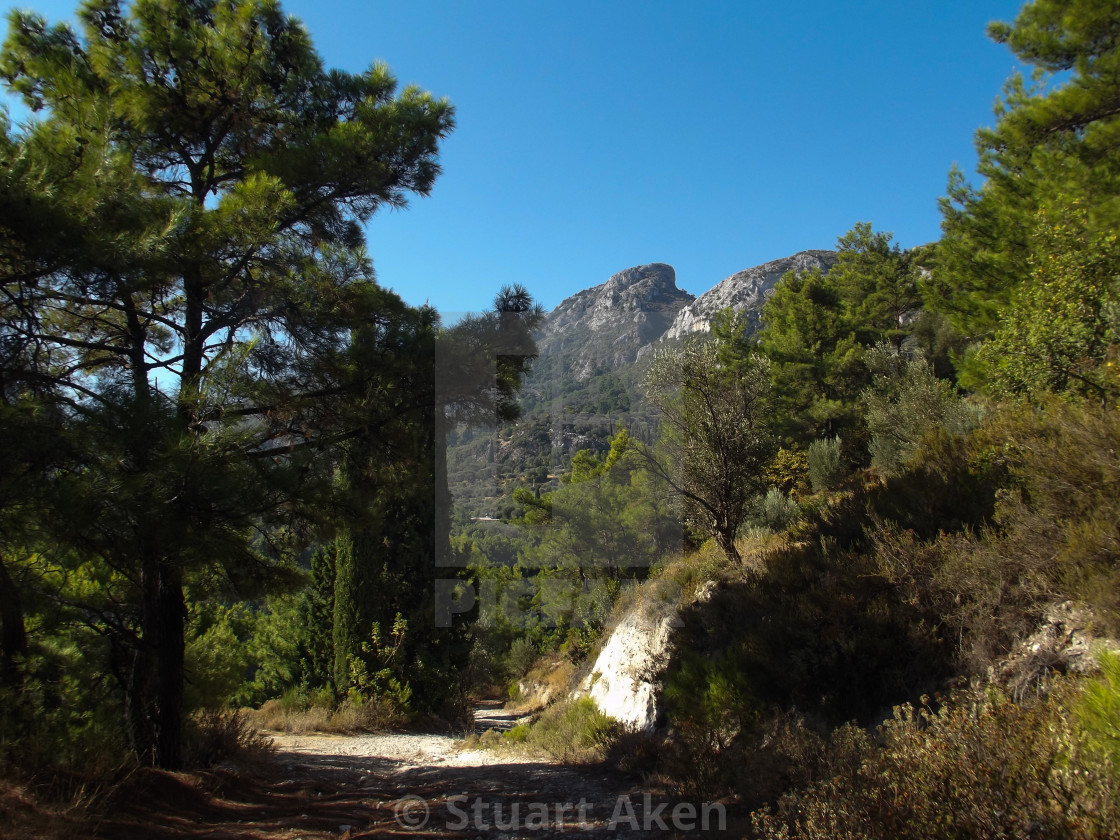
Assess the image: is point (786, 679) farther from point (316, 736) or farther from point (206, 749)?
point (316, 736)

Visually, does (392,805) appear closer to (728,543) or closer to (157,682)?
(157,682)

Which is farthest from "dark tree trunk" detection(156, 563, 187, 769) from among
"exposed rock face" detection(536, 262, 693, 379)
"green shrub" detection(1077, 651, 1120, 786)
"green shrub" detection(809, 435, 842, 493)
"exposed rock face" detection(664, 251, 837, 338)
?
"exposed rock face" detection(664, 251, 837, 338)

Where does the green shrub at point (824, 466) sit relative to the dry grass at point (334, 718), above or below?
above

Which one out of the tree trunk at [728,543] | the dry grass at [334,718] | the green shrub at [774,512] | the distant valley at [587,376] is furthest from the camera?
the green shrub at [774,512]

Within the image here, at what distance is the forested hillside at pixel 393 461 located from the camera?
3.26 metres

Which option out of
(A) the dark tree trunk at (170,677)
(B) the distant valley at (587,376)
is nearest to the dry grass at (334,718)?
(B) the distant valley at (587,376)

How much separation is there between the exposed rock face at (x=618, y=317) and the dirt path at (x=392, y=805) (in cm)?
2893

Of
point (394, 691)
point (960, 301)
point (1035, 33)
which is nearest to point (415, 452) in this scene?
point (394, 691)

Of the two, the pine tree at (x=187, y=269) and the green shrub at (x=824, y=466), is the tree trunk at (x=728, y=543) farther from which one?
the green shrub at (x=824, y=466)

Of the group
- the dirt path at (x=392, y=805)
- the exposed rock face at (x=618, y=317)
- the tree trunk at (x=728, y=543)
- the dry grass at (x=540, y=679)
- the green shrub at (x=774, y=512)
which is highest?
the exposed rock face at (x=618, y=317)

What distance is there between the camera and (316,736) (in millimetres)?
9945

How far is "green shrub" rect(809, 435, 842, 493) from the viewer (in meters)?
16.5

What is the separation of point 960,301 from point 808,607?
352 inches

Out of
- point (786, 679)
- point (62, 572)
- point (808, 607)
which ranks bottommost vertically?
point (786, 679)
